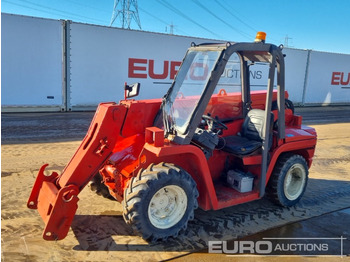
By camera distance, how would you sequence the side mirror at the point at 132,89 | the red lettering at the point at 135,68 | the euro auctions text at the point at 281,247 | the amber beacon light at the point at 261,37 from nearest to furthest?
the euro auctions text at the point at 281,247 → the side mirror at the point at 132,89 → the amber beacon light at the point at 261,37 → the red lettering at the point at 135,68

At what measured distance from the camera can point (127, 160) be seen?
12.5ft

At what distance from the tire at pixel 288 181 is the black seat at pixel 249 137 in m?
0.46

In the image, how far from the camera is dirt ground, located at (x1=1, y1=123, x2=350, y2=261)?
3201 millimetres

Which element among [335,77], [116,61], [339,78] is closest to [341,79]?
[339,78]

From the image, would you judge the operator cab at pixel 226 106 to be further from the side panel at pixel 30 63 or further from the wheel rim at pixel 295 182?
the side panel at pixel 30 63

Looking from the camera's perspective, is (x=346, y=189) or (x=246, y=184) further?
(x=346, y=189)

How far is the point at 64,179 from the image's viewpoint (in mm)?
3477

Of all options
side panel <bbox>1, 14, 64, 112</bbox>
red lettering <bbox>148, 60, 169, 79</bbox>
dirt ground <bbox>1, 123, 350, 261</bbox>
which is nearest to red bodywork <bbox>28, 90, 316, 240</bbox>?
dirt ground <bbox>1, 123, 350, 261</bbox>

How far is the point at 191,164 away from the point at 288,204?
1.75 meters

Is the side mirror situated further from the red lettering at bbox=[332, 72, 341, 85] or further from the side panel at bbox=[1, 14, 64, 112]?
the red lettering at bbox=[332, 72, 341, 85]

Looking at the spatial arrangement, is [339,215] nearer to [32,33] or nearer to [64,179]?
[64,179]

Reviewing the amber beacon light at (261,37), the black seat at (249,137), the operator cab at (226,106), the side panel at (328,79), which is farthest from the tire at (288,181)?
the side panel at (328,79)

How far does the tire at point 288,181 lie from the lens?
4320 mm

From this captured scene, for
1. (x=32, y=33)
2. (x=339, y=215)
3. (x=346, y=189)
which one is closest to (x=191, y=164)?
(x=339, y=215)
